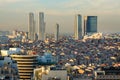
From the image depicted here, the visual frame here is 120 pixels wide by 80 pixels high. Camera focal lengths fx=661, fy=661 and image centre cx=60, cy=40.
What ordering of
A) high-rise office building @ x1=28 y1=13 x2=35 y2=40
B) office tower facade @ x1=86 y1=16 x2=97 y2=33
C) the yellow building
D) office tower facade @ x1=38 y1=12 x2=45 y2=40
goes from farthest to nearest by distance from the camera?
office tower facade @ x1=86 y1=16 x2=97 y2=33
office tower facade @ x1=38 y1=12 x2=45 y2=40
high-rise office building @ x1=28 y1=13 x2=35 y2=40
the yellow building

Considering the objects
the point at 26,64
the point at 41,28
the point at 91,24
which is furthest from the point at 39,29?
the point at 26,64

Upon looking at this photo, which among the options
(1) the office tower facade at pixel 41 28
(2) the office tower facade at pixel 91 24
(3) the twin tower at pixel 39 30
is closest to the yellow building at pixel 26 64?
(3) the twin tower at pixel 39 30

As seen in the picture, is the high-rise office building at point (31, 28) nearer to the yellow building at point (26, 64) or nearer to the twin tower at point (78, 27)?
the twin tower at point (78, 27)

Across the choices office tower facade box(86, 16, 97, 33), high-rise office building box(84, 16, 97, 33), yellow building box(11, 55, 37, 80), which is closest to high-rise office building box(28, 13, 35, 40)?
high-rise office building box(84, 16, 97, 33)

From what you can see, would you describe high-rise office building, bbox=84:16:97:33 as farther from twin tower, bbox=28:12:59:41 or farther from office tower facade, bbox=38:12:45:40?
office tower facade, bbox=38:12:45:40

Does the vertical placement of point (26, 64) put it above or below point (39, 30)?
below

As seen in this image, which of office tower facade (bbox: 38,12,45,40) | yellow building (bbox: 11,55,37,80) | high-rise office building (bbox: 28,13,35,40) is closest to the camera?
yellow building (bbox: 11,55,37,80)

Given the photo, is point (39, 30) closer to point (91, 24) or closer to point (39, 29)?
point (39, 29)

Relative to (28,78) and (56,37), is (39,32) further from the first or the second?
(28,78)

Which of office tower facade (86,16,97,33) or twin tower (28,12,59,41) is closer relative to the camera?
twin tower (28,12,59,41)

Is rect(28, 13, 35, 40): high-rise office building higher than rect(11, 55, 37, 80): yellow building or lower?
higher
